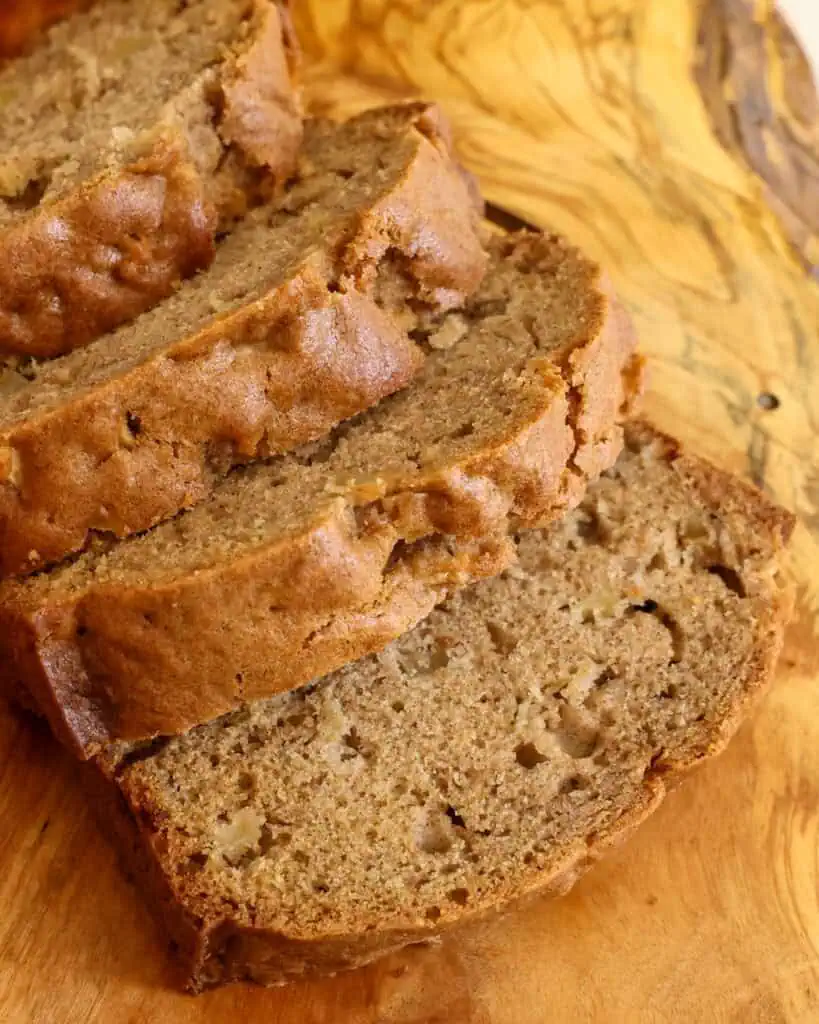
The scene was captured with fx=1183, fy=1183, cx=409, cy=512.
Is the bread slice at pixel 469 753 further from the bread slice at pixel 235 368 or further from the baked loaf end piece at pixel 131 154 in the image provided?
the baked loaf end piece at pixel 131 154

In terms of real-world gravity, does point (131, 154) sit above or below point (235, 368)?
above

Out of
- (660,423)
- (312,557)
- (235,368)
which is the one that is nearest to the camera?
(312,557)

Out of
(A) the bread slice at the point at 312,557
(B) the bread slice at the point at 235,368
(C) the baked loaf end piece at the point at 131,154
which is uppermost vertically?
(C) the baked loaf end piece at the point at 131,154

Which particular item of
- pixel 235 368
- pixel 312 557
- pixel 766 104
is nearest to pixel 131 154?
pixel 235 368

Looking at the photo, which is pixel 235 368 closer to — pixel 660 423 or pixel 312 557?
pixel 312 557

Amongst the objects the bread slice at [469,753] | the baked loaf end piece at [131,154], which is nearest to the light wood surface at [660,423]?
the bread slice at [469,753]

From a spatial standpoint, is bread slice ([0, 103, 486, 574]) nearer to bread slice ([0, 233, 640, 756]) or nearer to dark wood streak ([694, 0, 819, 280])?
bread slice ([0, 233, 640, 756])
